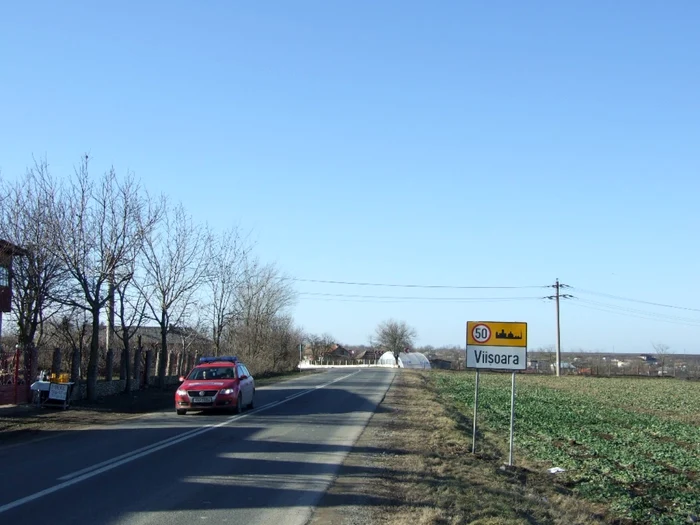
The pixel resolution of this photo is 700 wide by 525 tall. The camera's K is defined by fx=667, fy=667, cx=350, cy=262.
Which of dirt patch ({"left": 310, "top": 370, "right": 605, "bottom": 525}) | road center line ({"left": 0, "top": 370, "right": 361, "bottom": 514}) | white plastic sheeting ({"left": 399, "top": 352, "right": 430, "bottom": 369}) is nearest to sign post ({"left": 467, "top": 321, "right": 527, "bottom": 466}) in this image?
dirt patch ({"left": 310, "top": 370, "right": 605, "bottom": 525})

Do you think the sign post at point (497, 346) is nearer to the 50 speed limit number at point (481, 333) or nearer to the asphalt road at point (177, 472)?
the 50 speed limit number at point (481, 333)

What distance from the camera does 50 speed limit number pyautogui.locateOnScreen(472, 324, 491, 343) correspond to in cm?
1283

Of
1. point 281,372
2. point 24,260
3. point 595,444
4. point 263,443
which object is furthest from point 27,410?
point 281,372

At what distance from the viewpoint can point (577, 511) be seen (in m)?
9.65

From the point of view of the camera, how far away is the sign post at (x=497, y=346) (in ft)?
41.1

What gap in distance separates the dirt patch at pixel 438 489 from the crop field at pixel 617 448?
3.24 feet

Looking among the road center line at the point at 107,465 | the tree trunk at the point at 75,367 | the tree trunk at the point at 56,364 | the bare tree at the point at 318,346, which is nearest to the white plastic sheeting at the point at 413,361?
the bare tree at the point at 318,346

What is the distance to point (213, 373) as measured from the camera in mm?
20750

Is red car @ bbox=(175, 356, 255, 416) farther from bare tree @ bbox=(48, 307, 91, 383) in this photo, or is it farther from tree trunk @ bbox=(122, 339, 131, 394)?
tree trunk @ bbox=(122, 339, 131, 394)

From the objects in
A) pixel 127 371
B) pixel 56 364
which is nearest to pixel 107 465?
pixel 56 364

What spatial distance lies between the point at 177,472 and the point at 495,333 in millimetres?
6292

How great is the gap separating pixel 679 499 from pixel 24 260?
76.5 feet

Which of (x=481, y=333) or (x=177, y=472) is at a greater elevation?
(x=481, y=333)

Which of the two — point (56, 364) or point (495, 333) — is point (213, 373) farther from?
point (495, 333)
